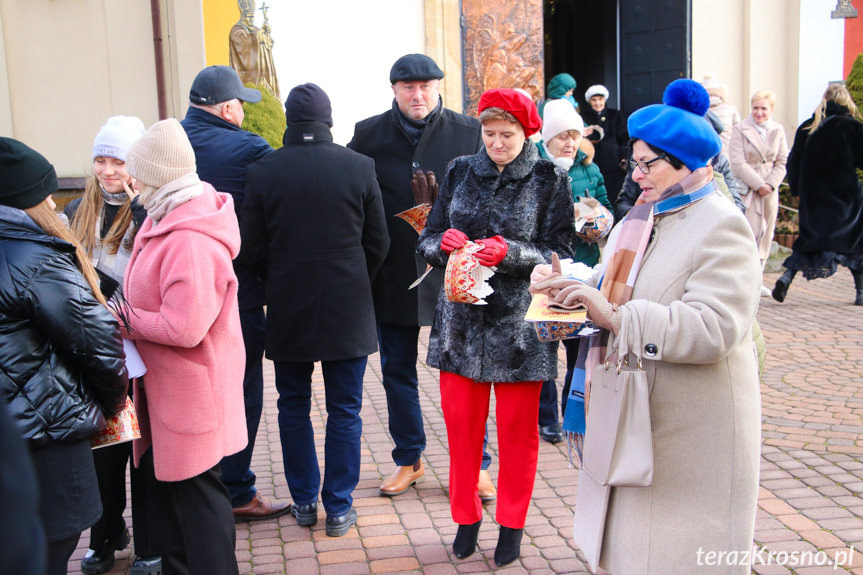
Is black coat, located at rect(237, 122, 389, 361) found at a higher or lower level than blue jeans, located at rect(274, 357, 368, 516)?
higher

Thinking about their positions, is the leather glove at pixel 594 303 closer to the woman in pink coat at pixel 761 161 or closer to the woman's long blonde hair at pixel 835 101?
the woman's long blonde hair at pixel 835 101

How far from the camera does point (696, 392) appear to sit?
2.48 metres

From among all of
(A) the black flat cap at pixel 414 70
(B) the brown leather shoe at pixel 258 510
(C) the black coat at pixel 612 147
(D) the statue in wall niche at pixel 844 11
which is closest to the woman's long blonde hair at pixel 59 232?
(B) the brown leather shoe at pixel 258 510

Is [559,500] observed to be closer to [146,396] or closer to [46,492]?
[146,396]

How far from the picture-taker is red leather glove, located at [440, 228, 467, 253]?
3430mm

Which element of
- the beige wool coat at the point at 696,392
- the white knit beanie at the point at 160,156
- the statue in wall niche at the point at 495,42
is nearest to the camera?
the beige wool coat at the point at 696,392

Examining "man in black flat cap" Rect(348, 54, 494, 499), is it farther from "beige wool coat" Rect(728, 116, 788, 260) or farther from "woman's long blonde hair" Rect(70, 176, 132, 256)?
"beige wool coat" Rect(728, 116, 788, 260)

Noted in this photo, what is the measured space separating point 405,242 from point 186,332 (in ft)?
5.76

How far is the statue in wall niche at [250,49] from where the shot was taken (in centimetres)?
1016

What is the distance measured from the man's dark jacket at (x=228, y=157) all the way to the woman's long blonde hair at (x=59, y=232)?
1.26 meters

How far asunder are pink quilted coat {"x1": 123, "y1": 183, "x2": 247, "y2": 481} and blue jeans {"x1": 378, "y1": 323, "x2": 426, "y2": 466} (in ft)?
4.64

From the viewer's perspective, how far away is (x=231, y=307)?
10.3 ft

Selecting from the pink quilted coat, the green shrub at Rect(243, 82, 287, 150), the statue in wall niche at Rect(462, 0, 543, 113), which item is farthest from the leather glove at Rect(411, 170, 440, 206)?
the statue in wall niche at Rect(462, 0, 543, 113)

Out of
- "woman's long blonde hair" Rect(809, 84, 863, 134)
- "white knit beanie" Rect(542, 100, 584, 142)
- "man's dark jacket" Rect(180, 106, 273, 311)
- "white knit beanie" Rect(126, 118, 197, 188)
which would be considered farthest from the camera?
"woman's long blonde hair" Rect(809, 84, 863, 134)
